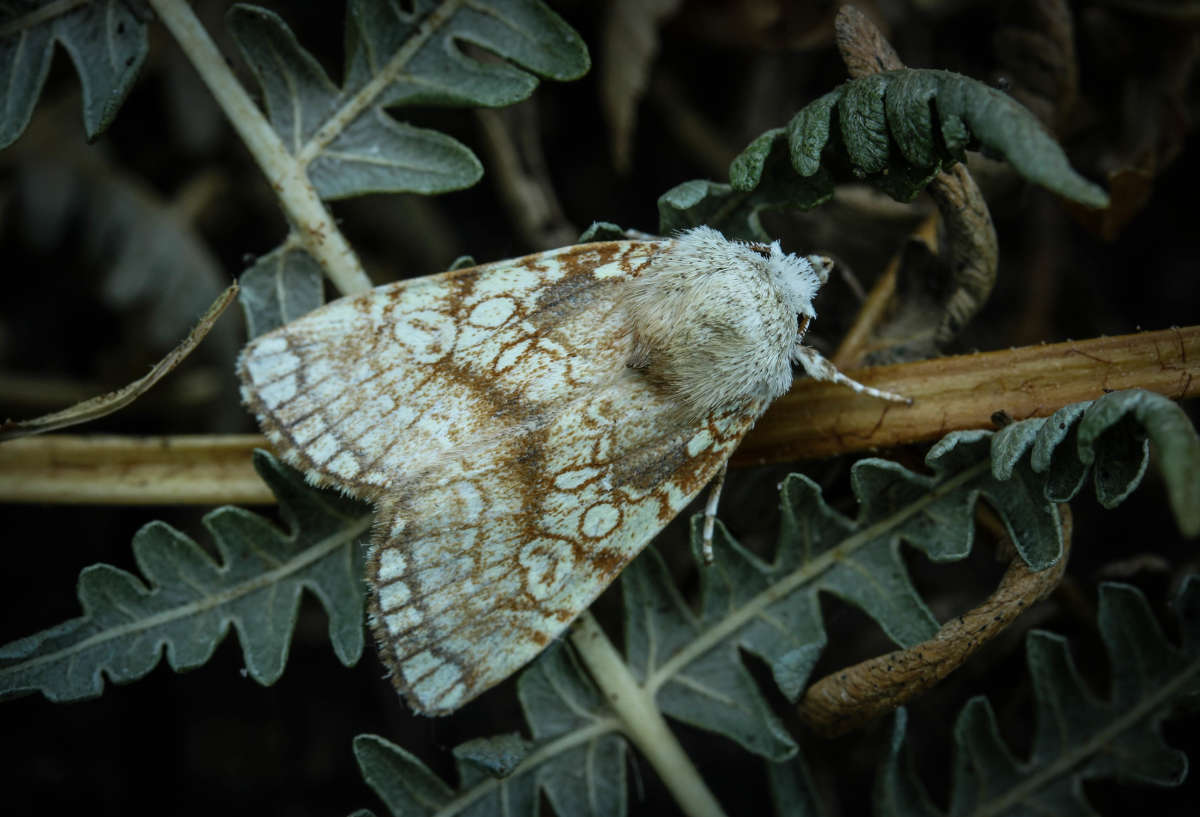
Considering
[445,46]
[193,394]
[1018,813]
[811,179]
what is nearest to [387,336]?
[445,46]

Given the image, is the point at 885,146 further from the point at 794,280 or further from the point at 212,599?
the point at 212,599

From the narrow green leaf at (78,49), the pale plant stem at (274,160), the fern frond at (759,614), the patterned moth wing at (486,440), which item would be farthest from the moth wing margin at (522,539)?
the narrow green leaf at (78,49)

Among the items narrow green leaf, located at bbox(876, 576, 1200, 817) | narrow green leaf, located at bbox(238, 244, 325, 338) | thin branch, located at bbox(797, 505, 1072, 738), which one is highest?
narrow green leaf, located at bbox(238, 244, 325, 338)

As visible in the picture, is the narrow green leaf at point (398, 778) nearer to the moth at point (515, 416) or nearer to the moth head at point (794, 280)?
the moth at point (515, 416)

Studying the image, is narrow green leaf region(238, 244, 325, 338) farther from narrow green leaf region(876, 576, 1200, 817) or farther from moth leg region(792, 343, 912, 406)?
narrow green leaf region(876, 576, 1200, 817)

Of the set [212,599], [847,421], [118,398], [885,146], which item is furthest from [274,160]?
[847,421]

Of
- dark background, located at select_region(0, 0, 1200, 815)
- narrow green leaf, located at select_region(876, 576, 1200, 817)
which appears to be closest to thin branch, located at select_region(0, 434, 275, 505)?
dark background, located at select_region(0, 0, 1200, 815)
